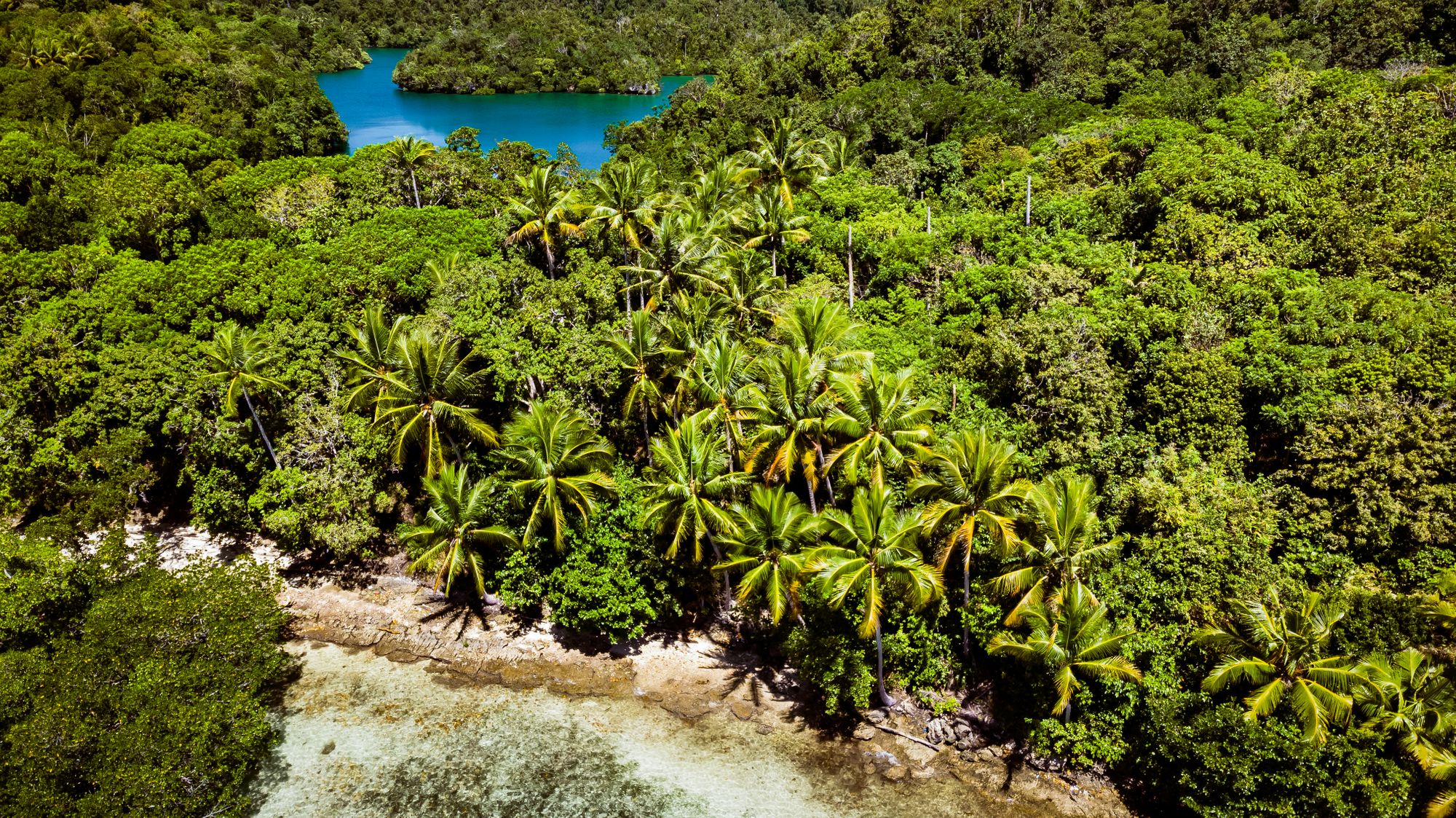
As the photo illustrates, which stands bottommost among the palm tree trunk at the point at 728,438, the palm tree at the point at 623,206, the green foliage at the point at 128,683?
the green foliage at the point at 128,683

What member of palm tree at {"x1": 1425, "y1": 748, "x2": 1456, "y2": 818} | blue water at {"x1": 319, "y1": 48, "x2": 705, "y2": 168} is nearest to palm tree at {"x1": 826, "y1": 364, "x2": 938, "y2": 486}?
palm tree at {"x1": 1425, "y1": 748, "x2": 1456, "y2": 818}

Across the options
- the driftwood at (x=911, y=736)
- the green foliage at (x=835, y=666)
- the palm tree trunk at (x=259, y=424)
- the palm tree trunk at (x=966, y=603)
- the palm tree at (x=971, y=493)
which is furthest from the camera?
the palm tree trunk at (x=259, y=424)

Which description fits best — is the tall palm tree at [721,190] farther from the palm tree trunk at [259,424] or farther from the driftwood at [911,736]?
the driftwood at [911,736]

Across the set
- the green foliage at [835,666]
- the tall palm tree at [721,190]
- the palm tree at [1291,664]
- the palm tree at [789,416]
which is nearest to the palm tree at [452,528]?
the palm tree at [789,416]

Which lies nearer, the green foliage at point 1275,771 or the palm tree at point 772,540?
the green foliage at point 1275,771

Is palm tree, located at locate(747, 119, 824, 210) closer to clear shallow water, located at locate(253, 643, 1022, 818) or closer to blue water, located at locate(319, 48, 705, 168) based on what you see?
clear shallow water, located at locate(253, 643, 1022, 818)

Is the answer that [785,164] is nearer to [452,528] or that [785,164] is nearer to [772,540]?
[772,540]
